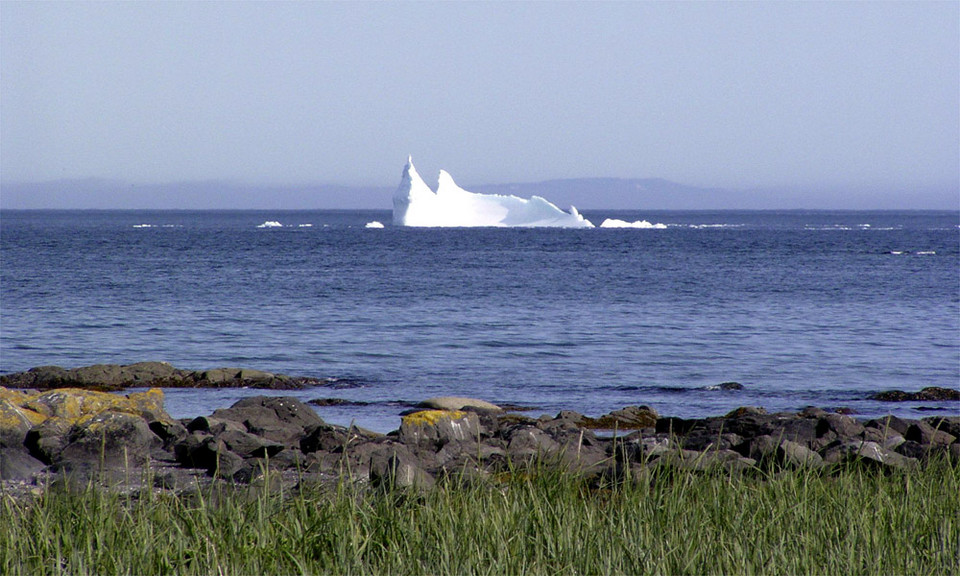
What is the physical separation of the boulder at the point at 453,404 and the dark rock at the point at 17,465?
5.95 metres

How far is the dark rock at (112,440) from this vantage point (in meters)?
7.16

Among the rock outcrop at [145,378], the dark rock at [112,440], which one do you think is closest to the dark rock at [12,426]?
the dark rock at [112,440]

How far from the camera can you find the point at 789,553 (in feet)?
12.9

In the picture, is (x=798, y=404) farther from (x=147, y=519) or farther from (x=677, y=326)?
(x=147, y=519)

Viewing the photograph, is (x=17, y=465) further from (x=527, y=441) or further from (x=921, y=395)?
(x=921, y=395)

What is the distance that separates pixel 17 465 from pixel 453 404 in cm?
641

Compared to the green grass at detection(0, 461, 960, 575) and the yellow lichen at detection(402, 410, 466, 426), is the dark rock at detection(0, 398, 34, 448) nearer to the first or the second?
the yellow lichen at detection(402, 410, 466, 426)

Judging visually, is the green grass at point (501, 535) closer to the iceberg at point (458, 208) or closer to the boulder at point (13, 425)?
the boulder at point (13, 425)

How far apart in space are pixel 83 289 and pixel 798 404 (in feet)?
75.3

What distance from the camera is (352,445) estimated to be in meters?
7.37

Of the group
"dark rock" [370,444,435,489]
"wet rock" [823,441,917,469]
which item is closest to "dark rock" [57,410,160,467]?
"dark rock" [370,444,435,489]

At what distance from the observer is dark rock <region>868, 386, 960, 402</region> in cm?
1378

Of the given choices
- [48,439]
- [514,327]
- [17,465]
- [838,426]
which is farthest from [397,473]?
[514,327]

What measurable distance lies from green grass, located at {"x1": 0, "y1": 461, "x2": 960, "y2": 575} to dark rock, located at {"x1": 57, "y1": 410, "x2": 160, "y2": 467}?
2.58 m
